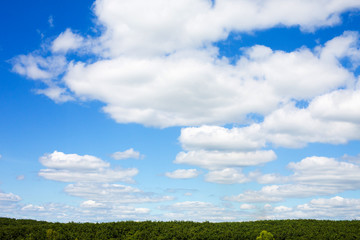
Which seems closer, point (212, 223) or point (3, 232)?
point (3, 232)

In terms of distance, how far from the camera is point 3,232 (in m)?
23.5

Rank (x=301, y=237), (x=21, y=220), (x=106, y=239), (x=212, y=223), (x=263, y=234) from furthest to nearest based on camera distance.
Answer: (x=21, y=220)
(x=212, y=223)
(x=301, y=237)
(x=106, y=239)
(x=263, y=234)

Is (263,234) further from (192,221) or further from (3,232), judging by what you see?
(3,232)

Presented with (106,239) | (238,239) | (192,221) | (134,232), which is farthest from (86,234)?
(238,239)

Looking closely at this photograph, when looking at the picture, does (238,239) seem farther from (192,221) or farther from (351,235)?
(351,235)

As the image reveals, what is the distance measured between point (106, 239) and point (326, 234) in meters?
17.6

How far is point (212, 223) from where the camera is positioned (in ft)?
92.5

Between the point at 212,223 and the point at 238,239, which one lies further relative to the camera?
the point at 212,223

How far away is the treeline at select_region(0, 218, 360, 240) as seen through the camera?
77.2 feet

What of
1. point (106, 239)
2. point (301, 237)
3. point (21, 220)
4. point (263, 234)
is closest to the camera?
point (263, 234)

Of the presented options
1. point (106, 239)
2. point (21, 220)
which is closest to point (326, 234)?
point (106, 239)

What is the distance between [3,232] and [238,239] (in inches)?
703

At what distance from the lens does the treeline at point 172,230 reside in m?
23.5

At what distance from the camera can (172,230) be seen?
82.3 ft
